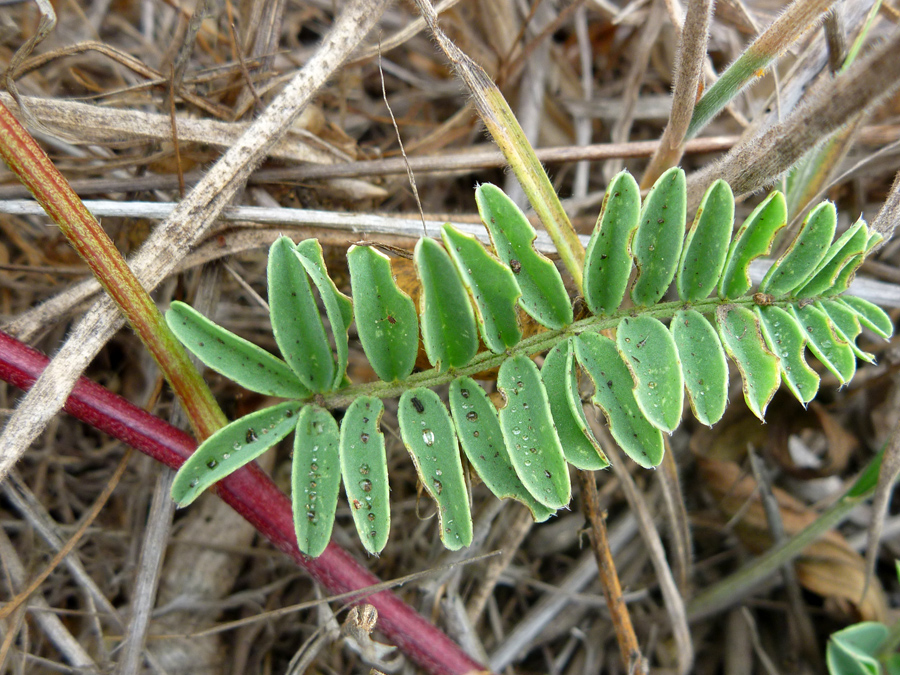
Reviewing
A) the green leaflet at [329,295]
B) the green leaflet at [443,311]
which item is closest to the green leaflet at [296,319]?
the green leaflet at [329,295]

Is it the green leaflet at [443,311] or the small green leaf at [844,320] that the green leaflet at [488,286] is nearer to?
the green leaflet at [443,311]

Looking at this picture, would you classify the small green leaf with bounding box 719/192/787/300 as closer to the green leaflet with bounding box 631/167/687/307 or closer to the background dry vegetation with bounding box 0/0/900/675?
the green leaflet with bounding box 631/167/687/307

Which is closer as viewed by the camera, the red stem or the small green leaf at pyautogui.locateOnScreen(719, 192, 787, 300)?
the small green leaf at pyautogui.locateOnScreen(719, 192, 787, 300)

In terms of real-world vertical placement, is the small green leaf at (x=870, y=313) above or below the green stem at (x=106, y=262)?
below

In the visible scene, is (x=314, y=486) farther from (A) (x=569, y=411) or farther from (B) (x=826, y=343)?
(B) (x=826, y=343)

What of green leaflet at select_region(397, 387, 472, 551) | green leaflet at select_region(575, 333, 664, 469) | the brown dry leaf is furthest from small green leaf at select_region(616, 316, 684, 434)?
the brown dry leaf

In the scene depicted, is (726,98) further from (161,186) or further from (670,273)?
(161,186)

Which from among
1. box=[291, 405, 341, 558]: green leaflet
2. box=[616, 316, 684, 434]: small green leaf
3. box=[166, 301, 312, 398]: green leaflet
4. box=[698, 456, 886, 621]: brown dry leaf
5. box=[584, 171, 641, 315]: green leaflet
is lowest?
box=[698, 456, 886, 621]: brown dry leaf
